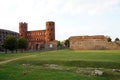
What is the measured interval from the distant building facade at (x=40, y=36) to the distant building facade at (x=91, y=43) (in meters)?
27.8

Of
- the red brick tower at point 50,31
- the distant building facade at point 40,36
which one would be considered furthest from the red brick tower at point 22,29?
the red brick tower at point 50,31

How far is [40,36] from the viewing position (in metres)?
133

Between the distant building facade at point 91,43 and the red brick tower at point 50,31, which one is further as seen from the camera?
the red brick tower at point 50,31

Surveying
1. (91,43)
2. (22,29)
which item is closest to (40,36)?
(22,29)

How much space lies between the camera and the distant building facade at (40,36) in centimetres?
12236

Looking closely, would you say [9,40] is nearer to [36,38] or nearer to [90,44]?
[90,44]

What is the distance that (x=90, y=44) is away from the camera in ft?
277

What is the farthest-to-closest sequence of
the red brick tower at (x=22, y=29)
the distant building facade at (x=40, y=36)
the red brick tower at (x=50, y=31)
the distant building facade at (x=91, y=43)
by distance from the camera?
the red brick tower at (x=22, y=29) < the red brick tower at (x=50, y=31) < the distant building facade at (x=40, y=36) < the distant building facade at (x=91, y=43)

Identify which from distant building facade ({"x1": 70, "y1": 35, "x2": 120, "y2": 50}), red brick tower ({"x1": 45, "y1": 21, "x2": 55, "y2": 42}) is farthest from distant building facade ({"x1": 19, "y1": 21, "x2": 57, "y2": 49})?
distant building facade ({"x1": 70, "y1": 35, "x2": 120, "y2": 50})

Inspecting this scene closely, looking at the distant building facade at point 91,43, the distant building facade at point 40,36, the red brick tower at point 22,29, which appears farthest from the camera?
the red brick tower at point 22,29

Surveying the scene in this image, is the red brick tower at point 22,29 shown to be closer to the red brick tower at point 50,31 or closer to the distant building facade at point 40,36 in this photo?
the distant building facade at point 40,36

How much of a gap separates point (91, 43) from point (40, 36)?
52483 millimetres

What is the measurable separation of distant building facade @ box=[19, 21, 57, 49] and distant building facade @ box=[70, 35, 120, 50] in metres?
27.8

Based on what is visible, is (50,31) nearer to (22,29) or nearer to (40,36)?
(40,36)
